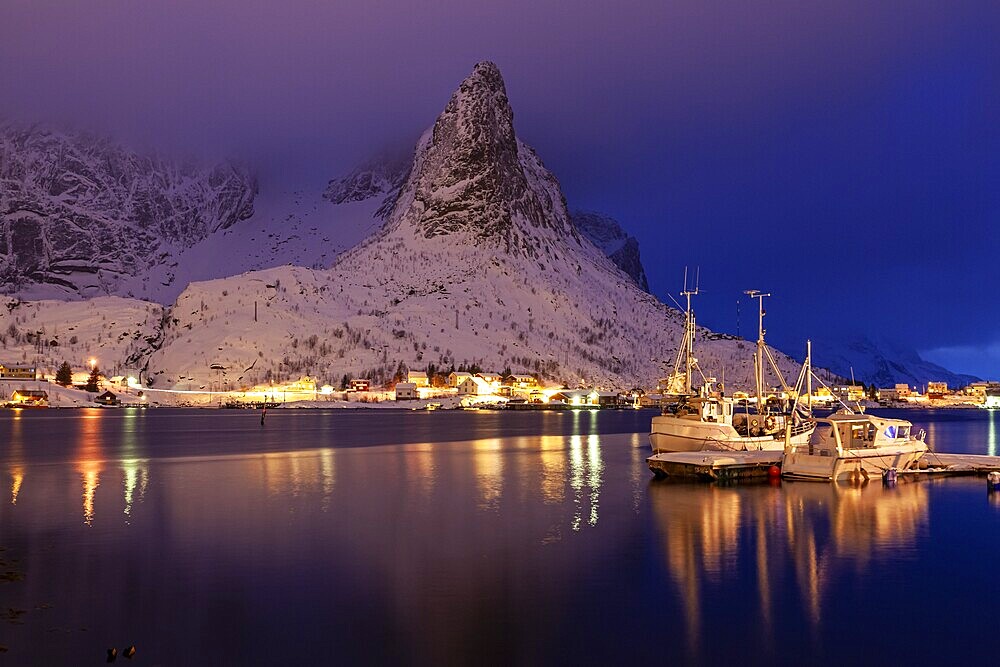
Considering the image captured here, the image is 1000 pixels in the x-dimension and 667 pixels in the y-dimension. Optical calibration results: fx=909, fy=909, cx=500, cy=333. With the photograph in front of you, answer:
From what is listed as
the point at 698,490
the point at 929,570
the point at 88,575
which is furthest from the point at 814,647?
the point at 698,490

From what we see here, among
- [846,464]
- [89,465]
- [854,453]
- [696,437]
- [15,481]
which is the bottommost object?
[89,465]

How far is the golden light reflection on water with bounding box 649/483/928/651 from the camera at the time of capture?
108ft

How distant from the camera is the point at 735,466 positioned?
2501 inches

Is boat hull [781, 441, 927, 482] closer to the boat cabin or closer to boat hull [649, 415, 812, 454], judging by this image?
the boat cabin

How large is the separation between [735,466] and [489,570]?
112 ft

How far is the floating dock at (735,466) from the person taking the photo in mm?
63562

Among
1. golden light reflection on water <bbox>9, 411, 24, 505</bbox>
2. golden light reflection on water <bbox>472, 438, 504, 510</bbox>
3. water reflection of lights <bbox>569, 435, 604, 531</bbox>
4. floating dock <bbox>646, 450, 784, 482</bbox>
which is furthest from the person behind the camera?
floating dock <bbox>646, 450, 784, 482</bbox>

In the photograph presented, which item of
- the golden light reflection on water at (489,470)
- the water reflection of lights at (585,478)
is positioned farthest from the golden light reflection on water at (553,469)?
the golden light reflection on water at (489,470)

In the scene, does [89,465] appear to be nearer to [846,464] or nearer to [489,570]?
[489,570]

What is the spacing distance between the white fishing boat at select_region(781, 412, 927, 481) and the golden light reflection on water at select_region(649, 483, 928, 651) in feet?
5.05

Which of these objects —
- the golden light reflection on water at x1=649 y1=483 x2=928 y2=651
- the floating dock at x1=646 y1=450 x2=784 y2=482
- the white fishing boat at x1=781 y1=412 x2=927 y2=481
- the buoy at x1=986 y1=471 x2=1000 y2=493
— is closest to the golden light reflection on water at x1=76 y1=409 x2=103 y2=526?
the golden light reflection on water at x1=649 y1=483 x2=928 y2=651

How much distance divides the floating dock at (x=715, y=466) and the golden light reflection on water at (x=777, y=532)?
81.9 inches


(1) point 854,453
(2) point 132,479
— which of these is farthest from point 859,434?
(2) point 132,479

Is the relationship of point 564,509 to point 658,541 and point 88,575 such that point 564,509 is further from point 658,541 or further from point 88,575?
point 88,575
